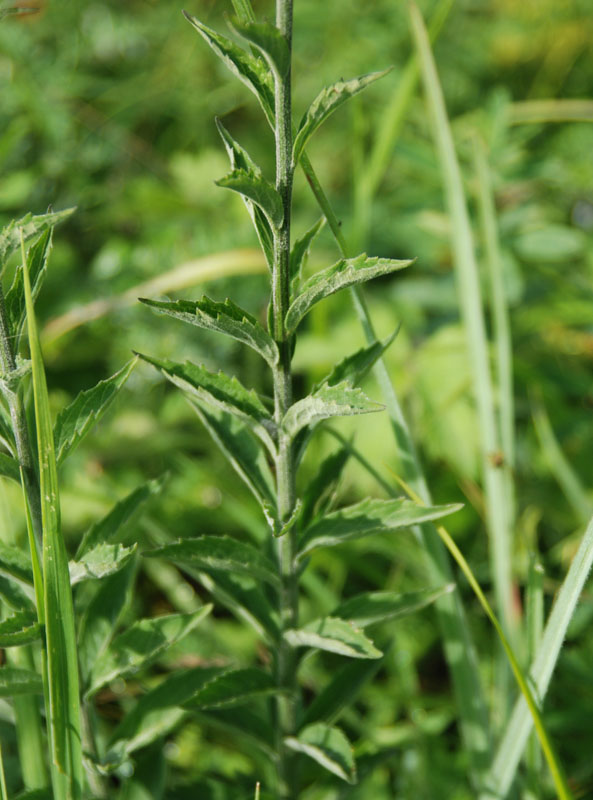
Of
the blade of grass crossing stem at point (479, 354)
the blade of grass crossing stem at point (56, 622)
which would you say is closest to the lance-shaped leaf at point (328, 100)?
the blade of grass crossing stem at point (56, 622)

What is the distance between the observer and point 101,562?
627 mm

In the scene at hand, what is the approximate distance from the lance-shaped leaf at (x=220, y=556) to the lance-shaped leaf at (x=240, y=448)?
54mm

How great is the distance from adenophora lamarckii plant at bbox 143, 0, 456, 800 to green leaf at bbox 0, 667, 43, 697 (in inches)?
5.6

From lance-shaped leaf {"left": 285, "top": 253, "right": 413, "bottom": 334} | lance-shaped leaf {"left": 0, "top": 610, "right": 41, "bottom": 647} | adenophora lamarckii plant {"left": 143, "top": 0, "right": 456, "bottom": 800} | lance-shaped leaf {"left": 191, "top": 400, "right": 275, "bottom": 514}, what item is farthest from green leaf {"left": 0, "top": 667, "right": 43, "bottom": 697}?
lance-shaped leaf {"left": 285, "top": 253, "right": 413, "bottom": 334}

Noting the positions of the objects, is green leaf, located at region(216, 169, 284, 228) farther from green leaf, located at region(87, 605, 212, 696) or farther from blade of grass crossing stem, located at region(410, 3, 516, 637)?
blade of grass crossing stem, located at region(410, 3, 516, 637)

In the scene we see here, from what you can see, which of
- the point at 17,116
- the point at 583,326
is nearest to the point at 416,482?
the point at 583,326

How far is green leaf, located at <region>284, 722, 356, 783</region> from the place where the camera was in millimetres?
680

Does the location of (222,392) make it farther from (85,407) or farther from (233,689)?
(233,689)

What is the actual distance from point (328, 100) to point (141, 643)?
496mm

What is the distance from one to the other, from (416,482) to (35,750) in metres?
0.47

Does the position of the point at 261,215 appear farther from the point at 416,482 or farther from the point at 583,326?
the point at 583,326

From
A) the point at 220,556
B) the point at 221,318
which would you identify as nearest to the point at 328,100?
the point at 221,318

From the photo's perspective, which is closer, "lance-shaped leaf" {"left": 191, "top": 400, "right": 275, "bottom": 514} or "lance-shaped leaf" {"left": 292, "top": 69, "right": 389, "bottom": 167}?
"lance-shaped leaf" {"left": 292, "top": 69, "right": 389, "bottom": 167}

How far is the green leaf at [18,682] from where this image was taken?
0.65m
